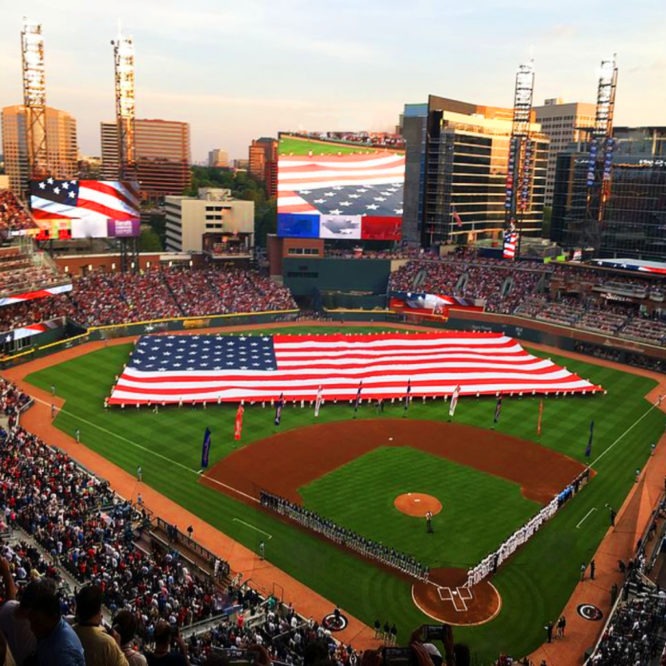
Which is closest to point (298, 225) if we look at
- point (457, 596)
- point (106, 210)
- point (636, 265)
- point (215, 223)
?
point (215, 223)

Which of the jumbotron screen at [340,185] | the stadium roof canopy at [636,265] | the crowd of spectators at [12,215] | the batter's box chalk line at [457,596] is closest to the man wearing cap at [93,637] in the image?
the batter's box chalk line at [457,596]

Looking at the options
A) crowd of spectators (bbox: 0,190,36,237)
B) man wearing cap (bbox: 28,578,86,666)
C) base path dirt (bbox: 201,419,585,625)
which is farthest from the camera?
crowd of spectators (bbox: 0,190,36,237)

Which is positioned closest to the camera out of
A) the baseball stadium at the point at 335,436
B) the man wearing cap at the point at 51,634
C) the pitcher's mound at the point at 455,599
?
the man wearing cap at the point at 51,634

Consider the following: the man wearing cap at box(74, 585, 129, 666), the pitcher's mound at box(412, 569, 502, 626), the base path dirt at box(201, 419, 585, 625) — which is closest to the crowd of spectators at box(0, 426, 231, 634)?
the base path dirt at box(201, 419, 585, 625)

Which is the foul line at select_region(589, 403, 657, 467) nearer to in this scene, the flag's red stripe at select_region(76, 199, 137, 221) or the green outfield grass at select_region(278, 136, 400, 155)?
the green outfield grass at select_region(278, 136, 400, 155)

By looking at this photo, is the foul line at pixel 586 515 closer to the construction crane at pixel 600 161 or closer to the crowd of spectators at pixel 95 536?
the crowd of spectators at pixel 95 536

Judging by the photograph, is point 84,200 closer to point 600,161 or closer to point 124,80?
point 124,80
